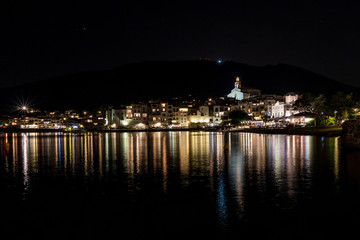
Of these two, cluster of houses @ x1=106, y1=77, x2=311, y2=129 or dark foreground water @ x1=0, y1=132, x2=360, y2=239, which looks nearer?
dark foreground water @ x1=0, y1=132, x2=360, y2=239

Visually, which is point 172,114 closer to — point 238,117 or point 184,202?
point 238,117

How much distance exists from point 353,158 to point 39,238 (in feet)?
69.6

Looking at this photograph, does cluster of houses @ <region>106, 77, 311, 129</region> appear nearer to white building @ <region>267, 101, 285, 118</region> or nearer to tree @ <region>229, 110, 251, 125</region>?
tree @ <region>229, 110, 251, 125</region>

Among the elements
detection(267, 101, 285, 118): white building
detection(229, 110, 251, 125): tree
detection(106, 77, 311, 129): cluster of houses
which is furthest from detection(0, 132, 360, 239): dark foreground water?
detection(106, 77, 311, 129): cluster of houses

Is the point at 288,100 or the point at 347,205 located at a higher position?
the point at 288,100

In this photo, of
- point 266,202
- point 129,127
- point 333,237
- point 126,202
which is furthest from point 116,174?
point 129,127

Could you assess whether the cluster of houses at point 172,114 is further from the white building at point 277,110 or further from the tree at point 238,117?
the white building at point 277,110

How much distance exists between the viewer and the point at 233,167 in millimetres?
21094

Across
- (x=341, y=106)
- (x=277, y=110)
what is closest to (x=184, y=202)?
(x=341, y=106)

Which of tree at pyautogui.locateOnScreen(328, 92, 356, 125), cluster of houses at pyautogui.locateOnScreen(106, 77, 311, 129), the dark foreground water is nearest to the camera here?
the dark foreground water

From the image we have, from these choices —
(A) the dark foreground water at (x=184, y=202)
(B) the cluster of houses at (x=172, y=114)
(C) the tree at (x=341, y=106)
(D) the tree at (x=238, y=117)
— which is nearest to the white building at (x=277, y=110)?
(D) the tree at (x=238, y=117)

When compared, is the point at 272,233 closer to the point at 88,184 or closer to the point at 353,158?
the point at 88,184

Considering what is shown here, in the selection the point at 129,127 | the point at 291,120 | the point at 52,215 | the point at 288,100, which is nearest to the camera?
the point at 52,215

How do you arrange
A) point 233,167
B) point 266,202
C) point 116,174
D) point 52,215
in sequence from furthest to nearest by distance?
point 233,167, point 116,174, point 266,202, point 52,215
